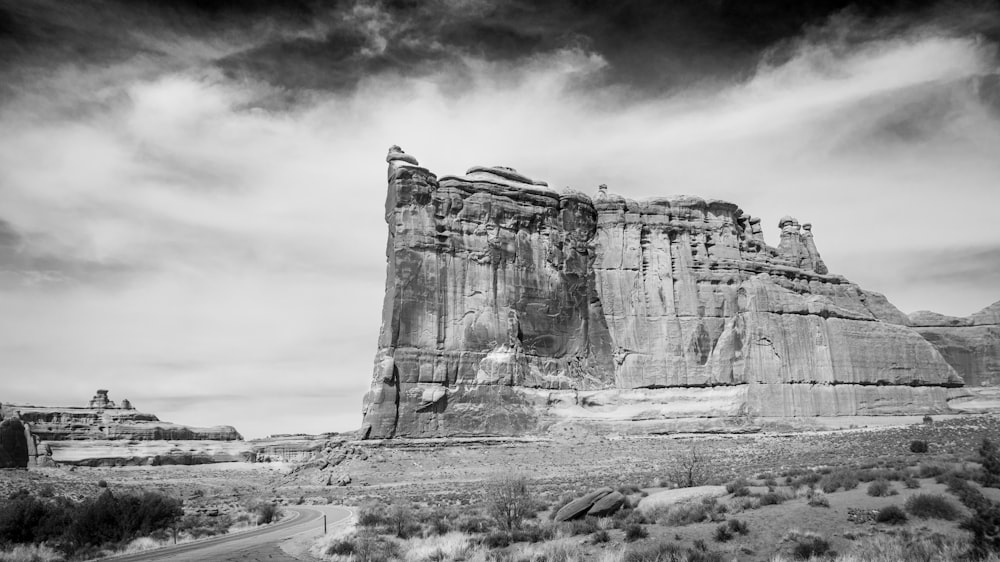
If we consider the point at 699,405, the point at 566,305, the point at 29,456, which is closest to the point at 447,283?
the point at 566,305

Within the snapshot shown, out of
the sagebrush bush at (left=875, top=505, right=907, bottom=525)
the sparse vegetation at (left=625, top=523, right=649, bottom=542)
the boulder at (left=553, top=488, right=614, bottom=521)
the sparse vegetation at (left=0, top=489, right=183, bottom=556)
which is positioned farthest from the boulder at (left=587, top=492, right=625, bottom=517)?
the sparse vegetation at (left=0, top=489, right=183, bottom=556)

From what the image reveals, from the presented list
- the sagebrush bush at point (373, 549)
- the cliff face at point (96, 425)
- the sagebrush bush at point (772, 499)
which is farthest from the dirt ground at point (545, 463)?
the cliff face at point (96, 425)

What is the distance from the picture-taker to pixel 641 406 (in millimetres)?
66562

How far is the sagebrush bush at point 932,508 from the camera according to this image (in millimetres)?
16359

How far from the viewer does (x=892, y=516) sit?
1678cm

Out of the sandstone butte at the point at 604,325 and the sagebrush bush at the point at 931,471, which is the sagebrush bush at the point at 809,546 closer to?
the sagebrush bush at the point at 931,471

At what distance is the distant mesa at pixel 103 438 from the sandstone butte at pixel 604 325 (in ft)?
119

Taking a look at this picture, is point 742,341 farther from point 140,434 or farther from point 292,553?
point 140,434

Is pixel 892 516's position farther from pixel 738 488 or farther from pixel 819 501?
pixel 738 488

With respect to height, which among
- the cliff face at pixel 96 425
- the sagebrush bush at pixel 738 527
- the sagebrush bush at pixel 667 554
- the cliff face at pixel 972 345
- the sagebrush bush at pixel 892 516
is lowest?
the sagebrush bush at pixel 667 554

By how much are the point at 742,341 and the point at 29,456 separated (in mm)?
67788

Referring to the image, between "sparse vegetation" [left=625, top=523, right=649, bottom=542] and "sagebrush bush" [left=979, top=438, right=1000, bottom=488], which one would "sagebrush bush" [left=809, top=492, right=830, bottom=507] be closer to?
"sagebrush bush" [left=979, top=438, right=1000, bottom=488]

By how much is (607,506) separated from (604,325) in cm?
5116

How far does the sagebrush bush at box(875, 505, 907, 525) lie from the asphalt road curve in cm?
1459
